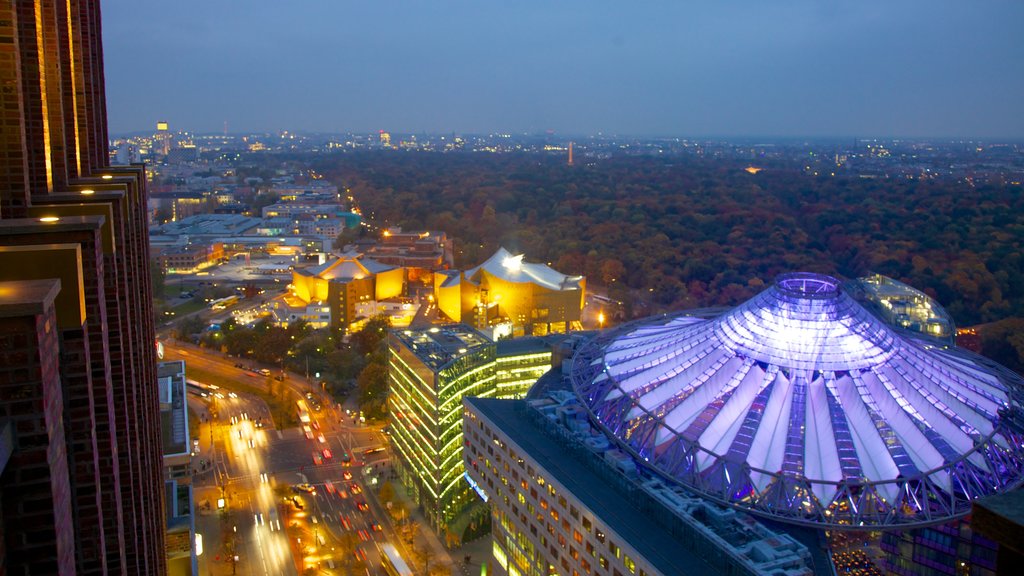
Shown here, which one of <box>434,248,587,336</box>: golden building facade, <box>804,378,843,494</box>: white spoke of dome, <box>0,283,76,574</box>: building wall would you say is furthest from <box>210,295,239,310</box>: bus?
<box>0,283,76,574</box>: building wall

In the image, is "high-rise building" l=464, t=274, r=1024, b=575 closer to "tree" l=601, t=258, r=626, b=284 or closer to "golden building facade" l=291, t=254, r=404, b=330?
"golden building facade" l=291, t=254, r=404, b=330

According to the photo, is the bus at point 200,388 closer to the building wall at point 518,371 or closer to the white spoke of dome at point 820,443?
the building wall at point 518,371

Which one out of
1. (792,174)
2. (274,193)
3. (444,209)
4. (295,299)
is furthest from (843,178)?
(274,193)

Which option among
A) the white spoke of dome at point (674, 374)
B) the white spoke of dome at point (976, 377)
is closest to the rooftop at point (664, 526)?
the white spoke of dome at point (674, 374)

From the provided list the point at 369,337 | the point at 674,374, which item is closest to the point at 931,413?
the point at 674,374

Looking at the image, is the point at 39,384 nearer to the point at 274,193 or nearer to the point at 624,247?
the point at 624,247
